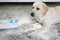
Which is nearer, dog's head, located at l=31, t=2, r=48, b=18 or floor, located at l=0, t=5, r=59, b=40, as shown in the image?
floor, located at l=0, t=5, r=59, b=40

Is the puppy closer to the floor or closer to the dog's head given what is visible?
the dog's head

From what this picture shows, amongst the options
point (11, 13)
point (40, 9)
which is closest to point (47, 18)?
point (40, 9)

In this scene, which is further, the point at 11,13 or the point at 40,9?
the point at 11,13

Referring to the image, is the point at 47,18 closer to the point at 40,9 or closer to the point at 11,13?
the point at 40,9

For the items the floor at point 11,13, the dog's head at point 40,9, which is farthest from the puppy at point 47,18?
the floor at point 11,13

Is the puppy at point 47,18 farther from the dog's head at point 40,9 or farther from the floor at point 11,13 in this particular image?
the floor at point 11,13

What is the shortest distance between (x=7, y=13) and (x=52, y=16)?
1224 millimetres

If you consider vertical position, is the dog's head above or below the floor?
above

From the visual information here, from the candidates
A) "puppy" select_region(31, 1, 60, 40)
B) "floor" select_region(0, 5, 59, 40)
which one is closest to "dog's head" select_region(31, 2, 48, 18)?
"puppy" select_region(31, 1, 60, 40)

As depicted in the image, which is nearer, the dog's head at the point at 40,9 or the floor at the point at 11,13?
the floor at the point at 11,13

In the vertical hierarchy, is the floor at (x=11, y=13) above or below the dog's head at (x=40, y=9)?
below

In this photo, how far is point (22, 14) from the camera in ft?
10.3

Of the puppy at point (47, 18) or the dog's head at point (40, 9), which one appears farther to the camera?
the dog's head at point (40, 9)

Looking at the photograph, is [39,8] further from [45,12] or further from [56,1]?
[56,1]
